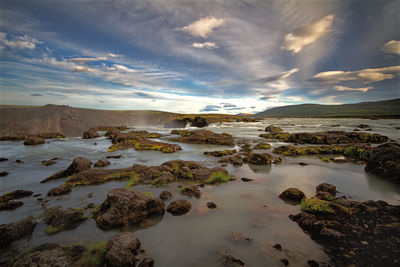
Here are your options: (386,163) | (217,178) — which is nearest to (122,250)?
(217,178)

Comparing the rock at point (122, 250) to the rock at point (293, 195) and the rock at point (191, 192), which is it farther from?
the rock at point (293, 195)

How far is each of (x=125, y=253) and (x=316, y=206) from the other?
598cm

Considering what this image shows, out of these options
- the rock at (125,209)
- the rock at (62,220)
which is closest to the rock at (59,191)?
the rock at (62,220)

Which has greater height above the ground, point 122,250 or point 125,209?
point 125,209

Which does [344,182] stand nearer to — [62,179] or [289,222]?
[289,222]

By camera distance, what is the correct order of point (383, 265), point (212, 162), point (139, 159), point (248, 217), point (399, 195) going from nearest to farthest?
1. point (383, 265)
2. point (248, 217)
3. point (399, 195)
4. point (212, 162)
5. point (139, 159)

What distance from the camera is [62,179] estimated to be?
961cm

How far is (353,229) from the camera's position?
15.5 feet

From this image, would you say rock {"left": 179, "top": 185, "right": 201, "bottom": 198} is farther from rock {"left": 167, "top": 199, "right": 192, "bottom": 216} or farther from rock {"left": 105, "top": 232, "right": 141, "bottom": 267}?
rock {"left": 105, "top": 232, "right": 141, "bottom": 267}

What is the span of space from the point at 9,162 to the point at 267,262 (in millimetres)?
19886

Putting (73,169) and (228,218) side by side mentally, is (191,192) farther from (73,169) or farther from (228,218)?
(73,169)

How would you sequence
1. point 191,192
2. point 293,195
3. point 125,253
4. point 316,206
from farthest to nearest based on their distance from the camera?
point 191,192 < point 293,195 < point 316,206 < point 125,253

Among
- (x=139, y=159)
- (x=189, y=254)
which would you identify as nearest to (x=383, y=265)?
(x=189, y=254)

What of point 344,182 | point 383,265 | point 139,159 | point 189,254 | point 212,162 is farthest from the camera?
point 139,159
